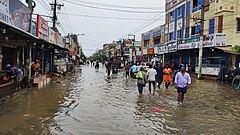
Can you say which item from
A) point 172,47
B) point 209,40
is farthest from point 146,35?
point 209,40

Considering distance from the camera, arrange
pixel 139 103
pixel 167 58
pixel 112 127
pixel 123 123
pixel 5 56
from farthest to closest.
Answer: pixel 167 58 < pixel 5 56 < pixel 139 103 < pixel 123 123 < pixel 112 127

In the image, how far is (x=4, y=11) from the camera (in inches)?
350

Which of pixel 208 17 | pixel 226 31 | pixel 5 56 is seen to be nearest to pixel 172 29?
pixel 208 17

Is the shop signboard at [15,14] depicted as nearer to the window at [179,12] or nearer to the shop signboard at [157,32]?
the window at [179,12]

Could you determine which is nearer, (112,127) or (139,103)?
(112,127)

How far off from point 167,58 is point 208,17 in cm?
1440

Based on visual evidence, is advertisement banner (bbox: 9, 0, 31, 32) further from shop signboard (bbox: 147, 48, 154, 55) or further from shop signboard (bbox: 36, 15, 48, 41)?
shop signboard (bbox: 147, 48, 154, 55)

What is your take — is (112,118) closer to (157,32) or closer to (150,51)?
(157,32)

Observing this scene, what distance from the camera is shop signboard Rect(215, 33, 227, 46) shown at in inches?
929

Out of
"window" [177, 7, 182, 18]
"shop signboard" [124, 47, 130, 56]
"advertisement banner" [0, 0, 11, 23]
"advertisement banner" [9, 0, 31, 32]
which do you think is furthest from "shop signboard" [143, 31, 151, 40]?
"advertisement banner" [0, 0, 11, 23]

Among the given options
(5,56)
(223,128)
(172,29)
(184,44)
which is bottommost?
(223,128)

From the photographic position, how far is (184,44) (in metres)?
30.7

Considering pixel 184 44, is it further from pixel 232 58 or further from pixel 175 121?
pixel 175 121

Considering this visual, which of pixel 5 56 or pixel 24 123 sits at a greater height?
pixel 5 56
